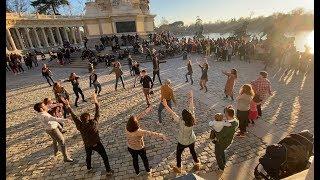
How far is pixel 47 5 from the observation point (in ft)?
192

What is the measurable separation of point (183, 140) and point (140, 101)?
6.48 metres

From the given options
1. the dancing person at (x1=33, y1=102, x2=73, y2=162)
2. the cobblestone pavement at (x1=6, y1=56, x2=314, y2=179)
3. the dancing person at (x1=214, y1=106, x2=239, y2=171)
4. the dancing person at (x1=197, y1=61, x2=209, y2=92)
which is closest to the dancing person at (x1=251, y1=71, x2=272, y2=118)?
the cobblestone pavement at (x1=6, y1=56, x2=314, y2=179)

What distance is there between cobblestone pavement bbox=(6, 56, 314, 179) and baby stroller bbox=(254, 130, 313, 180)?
83 cm

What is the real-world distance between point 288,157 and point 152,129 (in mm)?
4587

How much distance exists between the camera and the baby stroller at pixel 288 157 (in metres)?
4.71

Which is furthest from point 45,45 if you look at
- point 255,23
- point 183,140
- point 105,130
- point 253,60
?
point 255,23

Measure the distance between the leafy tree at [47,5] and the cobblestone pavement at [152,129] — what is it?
5233 centimetres

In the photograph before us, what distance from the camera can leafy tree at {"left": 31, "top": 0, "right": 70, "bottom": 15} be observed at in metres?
57.2

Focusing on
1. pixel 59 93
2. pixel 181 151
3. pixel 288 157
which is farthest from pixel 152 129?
pixel 288 157

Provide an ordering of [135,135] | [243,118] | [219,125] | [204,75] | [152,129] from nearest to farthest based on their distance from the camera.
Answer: [135,135]
[219,125]
[243,118]
[152,129]
[204,75]

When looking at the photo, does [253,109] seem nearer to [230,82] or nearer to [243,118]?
[243,118]

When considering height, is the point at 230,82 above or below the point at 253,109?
above
